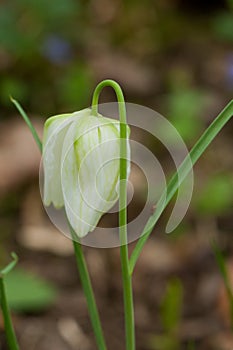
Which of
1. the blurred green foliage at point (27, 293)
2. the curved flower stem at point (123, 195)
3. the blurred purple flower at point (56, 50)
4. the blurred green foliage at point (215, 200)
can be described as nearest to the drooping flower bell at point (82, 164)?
the curved flower stem at point (123, 195)

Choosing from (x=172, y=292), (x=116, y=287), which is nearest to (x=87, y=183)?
(x=172, y=292)

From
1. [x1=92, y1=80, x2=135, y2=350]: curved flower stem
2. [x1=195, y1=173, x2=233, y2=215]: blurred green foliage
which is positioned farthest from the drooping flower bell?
[x1=195, y1=173, x2=233, y2=215]: blurred green foliage

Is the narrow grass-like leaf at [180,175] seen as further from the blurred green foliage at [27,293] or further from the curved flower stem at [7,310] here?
the blurred green foliage at [27,293]

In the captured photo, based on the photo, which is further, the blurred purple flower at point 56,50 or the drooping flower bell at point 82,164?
the blurred purple flower at point 56,50

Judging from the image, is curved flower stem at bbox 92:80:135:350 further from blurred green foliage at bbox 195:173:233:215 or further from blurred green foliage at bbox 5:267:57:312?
blurred green foliage at bbox 195:173:233:215

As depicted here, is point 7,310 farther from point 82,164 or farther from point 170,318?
point 170,318

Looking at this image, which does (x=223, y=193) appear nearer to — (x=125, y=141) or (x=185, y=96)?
(x=185, y=96)
